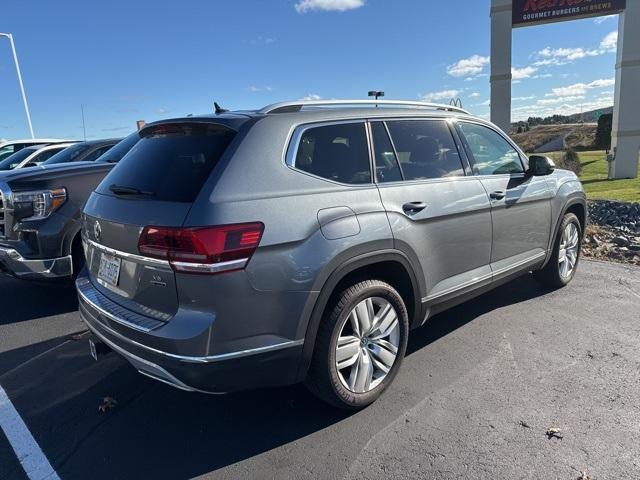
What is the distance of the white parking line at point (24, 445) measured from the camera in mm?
2574

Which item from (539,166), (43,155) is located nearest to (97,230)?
(539,166)

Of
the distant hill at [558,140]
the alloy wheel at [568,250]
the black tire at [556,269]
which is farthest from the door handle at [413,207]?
the distant hill at [558,140]

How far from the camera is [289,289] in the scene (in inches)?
99.0

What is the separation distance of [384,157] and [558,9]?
1644 cm

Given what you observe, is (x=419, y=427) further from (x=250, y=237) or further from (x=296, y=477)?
(x=250, y=237)

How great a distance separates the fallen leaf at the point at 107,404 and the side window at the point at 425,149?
2476mm

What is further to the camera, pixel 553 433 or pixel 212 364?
pixel 553 433

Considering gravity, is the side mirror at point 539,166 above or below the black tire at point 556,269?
above

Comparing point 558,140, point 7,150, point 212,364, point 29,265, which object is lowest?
point 558,140

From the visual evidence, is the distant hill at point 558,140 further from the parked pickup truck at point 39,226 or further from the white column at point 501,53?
the parked pickup truck at point 39,226

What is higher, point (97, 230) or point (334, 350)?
point (97, 230)

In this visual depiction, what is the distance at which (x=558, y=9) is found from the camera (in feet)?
52.5

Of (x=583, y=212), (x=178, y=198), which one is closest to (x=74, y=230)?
(x=178, y=198)

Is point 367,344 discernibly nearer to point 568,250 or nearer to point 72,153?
point 568,250
